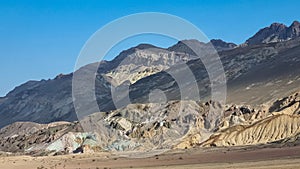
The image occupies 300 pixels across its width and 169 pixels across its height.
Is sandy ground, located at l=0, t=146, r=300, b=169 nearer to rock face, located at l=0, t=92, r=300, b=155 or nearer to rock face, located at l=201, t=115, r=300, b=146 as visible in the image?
rock face, located at l=0, t=92, r=300, b=155

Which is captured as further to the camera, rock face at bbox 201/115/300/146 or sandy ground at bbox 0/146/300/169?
rock face at bbox 201/115/300/146

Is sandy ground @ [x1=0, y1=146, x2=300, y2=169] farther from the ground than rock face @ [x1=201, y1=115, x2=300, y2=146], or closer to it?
closer to it

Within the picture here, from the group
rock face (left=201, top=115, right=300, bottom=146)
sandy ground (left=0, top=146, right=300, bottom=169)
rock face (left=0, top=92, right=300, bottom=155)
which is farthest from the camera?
rock face (left=0, top=92, right=300, bottom=155)

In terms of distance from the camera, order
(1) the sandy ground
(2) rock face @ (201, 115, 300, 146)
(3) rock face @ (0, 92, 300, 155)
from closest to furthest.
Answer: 1. (1) the sandy ground
2. (2) rock face @ (201, 115, 300, 146)
3. (3) rock face @ (0, 92, 300, 155)

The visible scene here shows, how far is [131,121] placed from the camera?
5413 inches

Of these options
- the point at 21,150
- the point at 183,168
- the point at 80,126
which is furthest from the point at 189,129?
the point at 183,168

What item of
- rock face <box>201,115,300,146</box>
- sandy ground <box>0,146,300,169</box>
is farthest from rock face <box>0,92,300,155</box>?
sandy ground <box>0,146,300,169</box>

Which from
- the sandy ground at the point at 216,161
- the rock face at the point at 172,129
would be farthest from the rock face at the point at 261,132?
the sandy ground at the point at 216,161

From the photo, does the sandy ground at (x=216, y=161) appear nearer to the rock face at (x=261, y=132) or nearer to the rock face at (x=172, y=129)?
the rock face at (x=172, y=129)

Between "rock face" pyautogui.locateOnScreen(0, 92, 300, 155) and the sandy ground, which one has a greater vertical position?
"rock face" pyautogui.locateOnScreen(0, 92, 300, 155)

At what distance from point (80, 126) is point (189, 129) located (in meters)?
37.2

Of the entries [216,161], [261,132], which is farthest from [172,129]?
[216,161]

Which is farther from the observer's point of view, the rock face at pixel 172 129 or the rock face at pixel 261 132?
the rock face at pixel 172 129

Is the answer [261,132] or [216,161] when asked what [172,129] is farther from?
[216,161]
